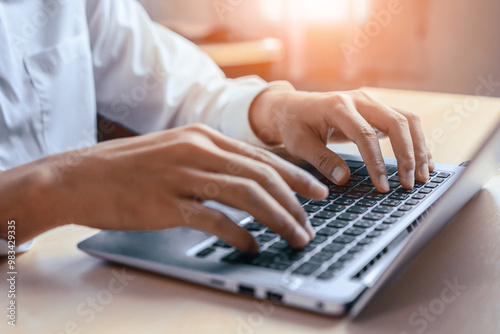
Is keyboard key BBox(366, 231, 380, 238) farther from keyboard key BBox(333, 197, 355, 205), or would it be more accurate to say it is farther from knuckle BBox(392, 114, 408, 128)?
knuckle BBox(392, 114, 408, 128)

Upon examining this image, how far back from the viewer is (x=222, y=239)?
42 cm

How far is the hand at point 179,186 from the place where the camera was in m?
0.42

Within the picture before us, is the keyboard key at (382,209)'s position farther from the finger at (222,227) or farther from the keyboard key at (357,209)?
the finger at (222,227)

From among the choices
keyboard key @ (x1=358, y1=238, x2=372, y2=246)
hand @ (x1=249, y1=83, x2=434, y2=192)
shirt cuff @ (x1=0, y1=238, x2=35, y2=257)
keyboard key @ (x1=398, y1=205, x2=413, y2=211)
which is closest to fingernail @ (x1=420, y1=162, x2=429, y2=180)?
hand @ (x1=249, y1=83, x2=434, y2=192)

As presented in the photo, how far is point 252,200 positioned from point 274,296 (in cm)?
8

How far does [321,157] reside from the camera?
635mm

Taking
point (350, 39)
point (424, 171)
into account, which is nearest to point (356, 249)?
point (424, 171)

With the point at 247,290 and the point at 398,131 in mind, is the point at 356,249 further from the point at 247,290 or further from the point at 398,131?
the point at 398,131

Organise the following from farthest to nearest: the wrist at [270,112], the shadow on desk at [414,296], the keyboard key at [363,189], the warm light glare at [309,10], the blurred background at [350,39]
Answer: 1. the warm light glare at [309,10]
2. the blurred background at [350,39]
3. the wrist at [270,112]
4. the keyboard key at [363,189]
5. the shadow on desk at [414,296]

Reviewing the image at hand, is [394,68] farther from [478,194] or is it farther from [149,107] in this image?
[478,194]

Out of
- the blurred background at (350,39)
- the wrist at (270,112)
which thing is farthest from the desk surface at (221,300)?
the blurred background at (350,39)

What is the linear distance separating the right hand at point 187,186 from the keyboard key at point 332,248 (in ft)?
0.05

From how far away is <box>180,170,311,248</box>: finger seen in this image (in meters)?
0.41

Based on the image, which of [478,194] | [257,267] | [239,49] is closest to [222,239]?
[257,267]
